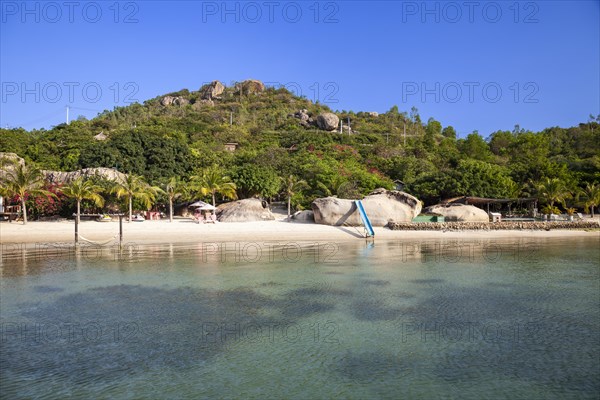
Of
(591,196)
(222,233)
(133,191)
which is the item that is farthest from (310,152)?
(222,233)

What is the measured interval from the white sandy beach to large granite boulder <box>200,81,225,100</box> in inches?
3366

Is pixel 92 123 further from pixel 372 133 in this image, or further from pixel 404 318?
pixel 404 318

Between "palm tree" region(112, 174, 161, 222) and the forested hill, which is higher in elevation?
the forested hill

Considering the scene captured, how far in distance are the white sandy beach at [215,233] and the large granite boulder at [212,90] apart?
85.5 metres

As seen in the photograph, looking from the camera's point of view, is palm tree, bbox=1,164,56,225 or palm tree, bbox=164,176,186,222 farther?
palm tree, bbox=164,176,186,222

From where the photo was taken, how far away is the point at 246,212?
101ft

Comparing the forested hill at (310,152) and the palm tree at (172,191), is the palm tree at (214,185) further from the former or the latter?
the forested hill at (310,152)

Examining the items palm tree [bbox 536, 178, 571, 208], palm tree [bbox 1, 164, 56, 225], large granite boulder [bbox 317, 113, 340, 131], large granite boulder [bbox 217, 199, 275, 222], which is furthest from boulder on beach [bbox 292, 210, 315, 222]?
large granite boulder [bbox 317, 113, 340, 131]

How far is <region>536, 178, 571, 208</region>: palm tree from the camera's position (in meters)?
34.7

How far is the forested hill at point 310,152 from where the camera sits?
36969 mm

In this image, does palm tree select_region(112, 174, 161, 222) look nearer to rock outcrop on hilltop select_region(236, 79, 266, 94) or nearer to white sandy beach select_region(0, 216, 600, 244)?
white sandy beach select_region(0, 216, 600, 244)

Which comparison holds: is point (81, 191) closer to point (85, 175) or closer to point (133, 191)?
point (133, 191)

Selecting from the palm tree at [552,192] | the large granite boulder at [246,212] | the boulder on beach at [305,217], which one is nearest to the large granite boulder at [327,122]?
the palm tree at [552,192]

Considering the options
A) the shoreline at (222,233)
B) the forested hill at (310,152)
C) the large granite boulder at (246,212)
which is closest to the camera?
the shoreline at (222,233)
